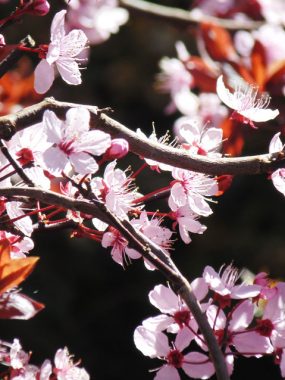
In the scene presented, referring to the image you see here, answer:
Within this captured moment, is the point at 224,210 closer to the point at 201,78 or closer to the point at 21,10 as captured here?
the point at 201,78

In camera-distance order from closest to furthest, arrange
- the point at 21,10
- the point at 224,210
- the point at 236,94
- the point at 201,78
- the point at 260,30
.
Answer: the point at 21,10
the point at 236,94
the point at 201,78
the point at 260,30
the point at 224,210

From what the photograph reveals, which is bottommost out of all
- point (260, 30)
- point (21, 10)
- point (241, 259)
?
point (241, 259)

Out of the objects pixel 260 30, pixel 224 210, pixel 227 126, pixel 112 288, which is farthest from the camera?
pixel 224 210

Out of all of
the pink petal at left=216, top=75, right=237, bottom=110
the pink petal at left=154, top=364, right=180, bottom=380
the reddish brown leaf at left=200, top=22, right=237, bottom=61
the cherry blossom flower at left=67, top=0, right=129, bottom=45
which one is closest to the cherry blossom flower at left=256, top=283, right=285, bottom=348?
the pink petal at left=154, top=364, right=180, bottom=380

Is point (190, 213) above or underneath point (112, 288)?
above

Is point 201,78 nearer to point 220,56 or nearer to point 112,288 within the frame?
point 220,56

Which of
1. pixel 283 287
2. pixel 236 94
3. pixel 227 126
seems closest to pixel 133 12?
pixel 227 126

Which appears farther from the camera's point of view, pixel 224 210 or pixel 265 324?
pixel 224 210

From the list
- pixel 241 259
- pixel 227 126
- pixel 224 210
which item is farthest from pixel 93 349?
pixel 227 126
